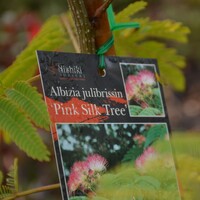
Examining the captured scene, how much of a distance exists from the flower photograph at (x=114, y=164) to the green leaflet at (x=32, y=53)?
165 millimetres

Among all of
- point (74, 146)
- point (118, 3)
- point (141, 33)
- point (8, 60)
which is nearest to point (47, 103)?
point (74, 146)

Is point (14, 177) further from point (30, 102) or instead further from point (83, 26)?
point (83, 26)

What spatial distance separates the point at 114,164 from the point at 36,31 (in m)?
2.09

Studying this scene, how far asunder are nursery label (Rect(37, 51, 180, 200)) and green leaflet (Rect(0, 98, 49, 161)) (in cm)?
3

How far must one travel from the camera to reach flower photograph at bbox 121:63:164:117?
1032mm

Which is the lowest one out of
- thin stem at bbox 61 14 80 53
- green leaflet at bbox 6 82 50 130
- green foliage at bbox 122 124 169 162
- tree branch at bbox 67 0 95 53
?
green foliage at bbox 122 124 169 162

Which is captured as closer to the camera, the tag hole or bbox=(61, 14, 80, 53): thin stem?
the tag hole

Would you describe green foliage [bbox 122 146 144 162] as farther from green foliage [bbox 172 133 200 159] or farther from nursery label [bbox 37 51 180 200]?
green foliage [bbox 172 133 200 159]

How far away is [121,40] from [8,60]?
185 centimetres

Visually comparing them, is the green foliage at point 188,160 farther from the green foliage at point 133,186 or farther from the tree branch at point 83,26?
the tree branch at point 83,26

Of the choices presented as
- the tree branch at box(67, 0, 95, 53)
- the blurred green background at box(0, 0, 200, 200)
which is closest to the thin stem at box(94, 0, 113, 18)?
the tree branch at box(67, 0, 95, 53)

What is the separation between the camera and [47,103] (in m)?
0.91

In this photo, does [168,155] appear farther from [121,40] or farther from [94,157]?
[121,40]

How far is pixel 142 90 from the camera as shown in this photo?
105cm
